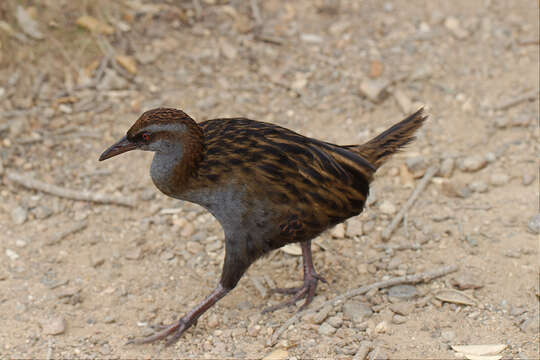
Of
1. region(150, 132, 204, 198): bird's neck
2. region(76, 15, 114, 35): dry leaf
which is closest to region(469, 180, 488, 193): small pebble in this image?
region(150, 132, 204, 198): bird's neck

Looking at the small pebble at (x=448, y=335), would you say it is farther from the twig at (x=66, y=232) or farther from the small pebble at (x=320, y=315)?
the twig at (x=66, y=232)

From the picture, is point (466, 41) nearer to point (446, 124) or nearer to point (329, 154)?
point (446, 124)

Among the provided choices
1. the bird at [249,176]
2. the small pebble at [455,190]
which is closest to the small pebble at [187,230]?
the bird at [249,176]

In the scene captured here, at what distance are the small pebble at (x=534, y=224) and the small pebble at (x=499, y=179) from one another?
1.65 feet

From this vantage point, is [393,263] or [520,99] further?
[520,99]

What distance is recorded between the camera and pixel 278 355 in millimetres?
3861

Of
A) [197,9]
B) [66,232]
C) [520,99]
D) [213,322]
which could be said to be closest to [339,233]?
[213,322]

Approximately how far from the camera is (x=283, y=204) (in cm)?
384

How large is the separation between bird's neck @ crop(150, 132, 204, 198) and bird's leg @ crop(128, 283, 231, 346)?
0.75m

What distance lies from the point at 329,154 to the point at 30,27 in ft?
11.4

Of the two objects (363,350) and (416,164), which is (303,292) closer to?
(363,350)

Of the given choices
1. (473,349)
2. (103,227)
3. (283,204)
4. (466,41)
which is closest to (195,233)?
(103,227)

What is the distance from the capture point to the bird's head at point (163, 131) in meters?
3.66

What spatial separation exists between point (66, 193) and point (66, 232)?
1.40 ft
